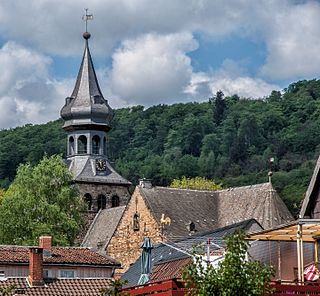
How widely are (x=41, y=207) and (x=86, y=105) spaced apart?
1991 centimetres

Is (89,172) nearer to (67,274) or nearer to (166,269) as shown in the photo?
(67,274)

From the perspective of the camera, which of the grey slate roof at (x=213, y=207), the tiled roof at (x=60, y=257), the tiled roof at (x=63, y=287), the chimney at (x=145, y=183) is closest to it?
the tiled roof at (x=63, y=287)

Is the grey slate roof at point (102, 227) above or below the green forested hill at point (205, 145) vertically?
below

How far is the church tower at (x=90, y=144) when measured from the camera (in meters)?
95.7

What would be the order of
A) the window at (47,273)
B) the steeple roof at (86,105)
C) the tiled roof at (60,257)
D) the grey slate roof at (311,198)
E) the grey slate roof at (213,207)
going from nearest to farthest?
the grey slate roof at (311,198)
the window at (47,273)
the tiled roof at (60,257)
the grey slate roof at (213,207)
the steeple roof at (86,105)

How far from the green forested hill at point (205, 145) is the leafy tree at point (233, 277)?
394 feet

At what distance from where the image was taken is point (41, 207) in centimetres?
8106

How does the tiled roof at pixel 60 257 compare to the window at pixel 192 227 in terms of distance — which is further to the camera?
the window at pixel 192 227

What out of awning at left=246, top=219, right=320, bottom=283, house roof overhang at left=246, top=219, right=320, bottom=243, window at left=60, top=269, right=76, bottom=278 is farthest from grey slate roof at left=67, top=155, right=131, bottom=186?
house roof overhang at left=246, top=219, right=320, bottom=243

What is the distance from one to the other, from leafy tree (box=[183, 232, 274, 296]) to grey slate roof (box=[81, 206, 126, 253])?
56.7 metres

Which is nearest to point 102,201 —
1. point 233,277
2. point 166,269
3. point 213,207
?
point 213,207

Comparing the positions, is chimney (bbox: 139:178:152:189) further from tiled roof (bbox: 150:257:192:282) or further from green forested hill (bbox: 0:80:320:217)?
green forested hill (bbox: 0:80:320:217)

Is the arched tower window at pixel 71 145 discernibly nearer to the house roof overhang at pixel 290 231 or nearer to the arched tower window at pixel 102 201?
the arched tower window at pixel 102 201

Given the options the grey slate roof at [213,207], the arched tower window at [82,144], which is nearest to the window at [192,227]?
the grey slate roof at [213,207]
